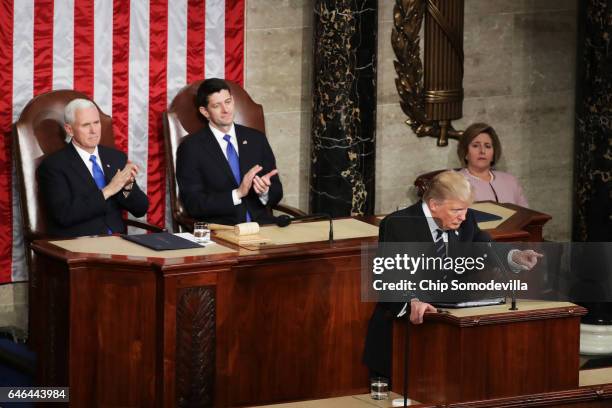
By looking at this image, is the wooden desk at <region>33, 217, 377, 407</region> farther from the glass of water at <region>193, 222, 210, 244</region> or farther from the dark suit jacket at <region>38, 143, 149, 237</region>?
the dark suit jacket at <region>38, 143, 149, 237</region>

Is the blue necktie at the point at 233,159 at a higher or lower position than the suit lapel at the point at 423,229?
higher

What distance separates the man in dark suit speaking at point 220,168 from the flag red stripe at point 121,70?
0.67m

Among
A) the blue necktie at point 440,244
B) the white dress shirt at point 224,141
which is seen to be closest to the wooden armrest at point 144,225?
the white dress shirt at point 224,141

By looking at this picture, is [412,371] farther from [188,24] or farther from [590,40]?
[590,40]

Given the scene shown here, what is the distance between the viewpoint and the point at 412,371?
5.25 m

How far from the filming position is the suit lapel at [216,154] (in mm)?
8023

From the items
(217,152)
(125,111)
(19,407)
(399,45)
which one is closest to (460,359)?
(19,407)

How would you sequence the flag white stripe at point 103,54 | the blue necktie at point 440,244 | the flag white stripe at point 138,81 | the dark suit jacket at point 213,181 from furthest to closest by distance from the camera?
1. the flag white stripe at point 138,81
2. the flag white stripe at point 103,54
3. the dark suit jacket at point 213,181
4. the blue necktie at point 440,244

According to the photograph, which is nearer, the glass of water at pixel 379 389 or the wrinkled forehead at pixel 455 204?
the glass of water at pixel 379 389

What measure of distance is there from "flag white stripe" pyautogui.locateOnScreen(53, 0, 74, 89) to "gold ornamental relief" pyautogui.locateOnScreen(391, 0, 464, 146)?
2.47 meters

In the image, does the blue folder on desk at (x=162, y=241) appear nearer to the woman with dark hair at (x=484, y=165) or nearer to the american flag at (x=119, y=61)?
the american flag at (x=119, y=61)

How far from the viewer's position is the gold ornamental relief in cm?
946

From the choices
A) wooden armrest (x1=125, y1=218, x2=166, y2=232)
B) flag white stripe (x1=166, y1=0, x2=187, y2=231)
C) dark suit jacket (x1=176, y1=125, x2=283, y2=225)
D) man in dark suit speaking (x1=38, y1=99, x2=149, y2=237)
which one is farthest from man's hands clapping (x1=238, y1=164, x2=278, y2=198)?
flag white stripe (x1=166, y1=0, x2=187, y2=231)

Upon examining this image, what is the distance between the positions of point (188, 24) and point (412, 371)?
4.14m
